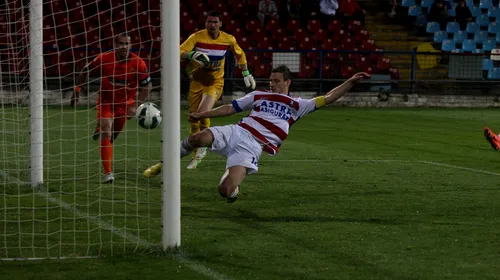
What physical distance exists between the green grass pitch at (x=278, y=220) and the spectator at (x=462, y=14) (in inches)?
680

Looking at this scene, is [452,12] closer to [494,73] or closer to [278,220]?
[494,73]

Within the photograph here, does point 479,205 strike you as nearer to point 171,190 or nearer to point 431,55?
point 171,190

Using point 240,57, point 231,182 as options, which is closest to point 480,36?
point 240,57

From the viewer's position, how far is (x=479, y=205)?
8953mm

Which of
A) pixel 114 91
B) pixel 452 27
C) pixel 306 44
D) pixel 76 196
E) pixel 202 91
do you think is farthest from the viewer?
pixel 452 27

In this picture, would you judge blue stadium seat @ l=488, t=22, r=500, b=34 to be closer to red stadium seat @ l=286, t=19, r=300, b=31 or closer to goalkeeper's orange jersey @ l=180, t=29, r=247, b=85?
red stadium seat @ l=286, t=19, r=300, b=31

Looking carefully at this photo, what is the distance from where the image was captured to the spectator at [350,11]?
94.2ft

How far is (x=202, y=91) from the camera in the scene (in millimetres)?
12547

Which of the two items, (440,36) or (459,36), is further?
(459,36)

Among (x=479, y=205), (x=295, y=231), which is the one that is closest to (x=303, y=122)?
(x=479, y=205)

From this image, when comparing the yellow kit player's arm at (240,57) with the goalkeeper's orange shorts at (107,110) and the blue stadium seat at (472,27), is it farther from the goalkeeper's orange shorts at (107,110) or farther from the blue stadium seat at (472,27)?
the blue stadium seat at (472,27)

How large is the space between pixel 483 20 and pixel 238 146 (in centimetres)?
2398

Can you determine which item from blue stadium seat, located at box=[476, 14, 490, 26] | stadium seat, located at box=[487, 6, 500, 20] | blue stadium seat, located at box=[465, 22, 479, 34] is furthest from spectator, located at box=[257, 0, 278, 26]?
stadium seat, located at box=[487, 6, 500, 20]

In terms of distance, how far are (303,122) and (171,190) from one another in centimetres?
1442
